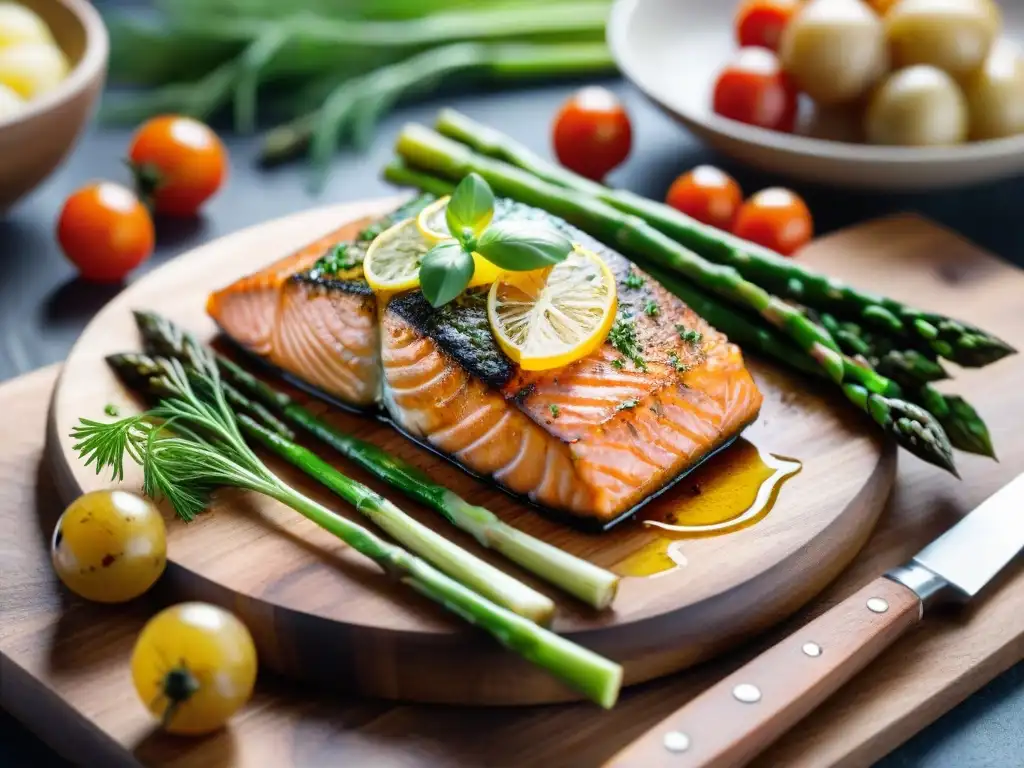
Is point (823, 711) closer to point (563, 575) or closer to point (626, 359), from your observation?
point (563, 575)

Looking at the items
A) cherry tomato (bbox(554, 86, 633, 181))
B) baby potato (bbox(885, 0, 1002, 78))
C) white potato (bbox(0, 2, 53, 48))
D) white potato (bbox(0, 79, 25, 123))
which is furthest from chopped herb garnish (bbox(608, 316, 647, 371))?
white potato (bbox(0, 2, 53, 48))

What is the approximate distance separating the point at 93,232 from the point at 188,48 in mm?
1719

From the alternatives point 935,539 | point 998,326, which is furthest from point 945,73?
point 935,539

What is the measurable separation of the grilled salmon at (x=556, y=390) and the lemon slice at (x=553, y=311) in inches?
2.2

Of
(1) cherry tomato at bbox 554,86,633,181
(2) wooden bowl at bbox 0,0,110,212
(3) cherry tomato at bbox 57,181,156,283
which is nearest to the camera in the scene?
(2) wooden bowl at bbox 0,0,110,212

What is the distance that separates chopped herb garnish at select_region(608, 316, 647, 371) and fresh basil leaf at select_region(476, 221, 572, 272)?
279mm

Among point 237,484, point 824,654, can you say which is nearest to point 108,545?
point 237,484

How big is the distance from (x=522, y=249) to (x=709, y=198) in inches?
72.8

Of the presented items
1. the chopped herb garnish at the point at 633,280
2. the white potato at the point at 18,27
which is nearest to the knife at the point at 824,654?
the chopped herb garnish at the point at 633,280

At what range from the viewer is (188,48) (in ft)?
20.2

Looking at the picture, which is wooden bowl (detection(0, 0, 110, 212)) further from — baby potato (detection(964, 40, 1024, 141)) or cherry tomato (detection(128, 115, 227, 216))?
baby potato (detection(964, 40, 1024, 141))

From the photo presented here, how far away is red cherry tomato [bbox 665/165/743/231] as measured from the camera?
5.07 m

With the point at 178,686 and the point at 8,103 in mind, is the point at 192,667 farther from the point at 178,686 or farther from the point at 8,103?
the point at 8,103

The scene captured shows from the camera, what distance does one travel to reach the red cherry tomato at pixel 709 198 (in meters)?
5.07
